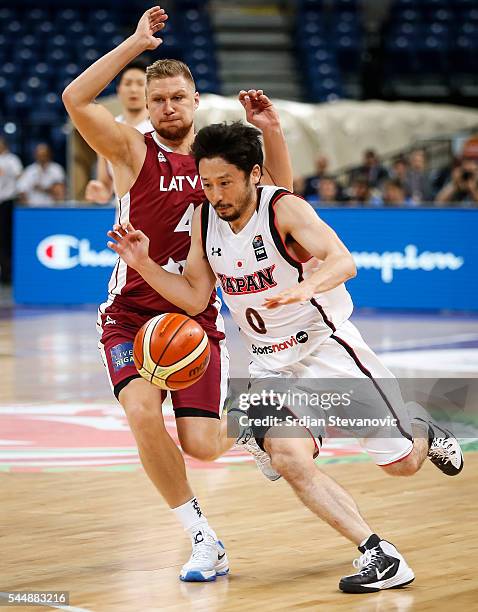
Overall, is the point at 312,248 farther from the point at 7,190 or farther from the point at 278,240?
the point at 7,190

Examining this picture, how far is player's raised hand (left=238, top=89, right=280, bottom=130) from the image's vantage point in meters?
5.47

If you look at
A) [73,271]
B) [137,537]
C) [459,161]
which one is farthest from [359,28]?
[137,537]

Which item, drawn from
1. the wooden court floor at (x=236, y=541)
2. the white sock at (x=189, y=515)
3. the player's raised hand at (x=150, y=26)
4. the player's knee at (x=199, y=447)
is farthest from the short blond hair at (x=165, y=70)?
the wooden court floor at (x=236, y=541)

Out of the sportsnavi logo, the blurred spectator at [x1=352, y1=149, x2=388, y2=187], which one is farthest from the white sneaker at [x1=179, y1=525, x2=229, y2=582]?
the blurred spectator at [x1=352, y1=149, x2=388, y2=187]

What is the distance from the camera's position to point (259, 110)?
553cm

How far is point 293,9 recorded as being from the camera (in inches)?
1002

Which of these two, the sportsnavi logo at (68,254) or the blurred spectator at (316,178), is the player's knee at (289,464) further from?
the blurred spectator at (316,178)

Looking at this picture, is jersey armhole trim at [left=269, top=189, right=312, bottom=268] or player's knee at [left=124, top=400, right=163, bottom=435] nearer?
jersey armhole trim at [left=269, top=189, right=312, bottom=268]

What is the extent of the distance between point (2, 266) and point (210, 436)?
559 inches

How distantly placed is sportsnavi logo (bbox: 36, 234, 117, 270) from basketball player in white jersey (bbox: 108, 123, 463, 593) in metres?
10.5

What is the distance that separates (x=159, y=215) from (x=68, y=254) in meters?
10.6

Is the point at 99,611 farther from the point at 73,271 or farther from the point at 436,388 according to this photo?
the point at 73,271

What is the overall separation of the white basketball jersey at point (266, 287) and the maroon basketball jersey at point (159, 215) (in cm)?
24

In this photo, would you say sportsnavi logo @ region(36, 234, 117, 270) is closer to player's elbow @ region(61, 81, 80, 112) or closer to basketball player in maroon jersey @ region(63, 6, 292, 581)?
basketball player in maroon jersey @ region(63, 6, 292, 581)
